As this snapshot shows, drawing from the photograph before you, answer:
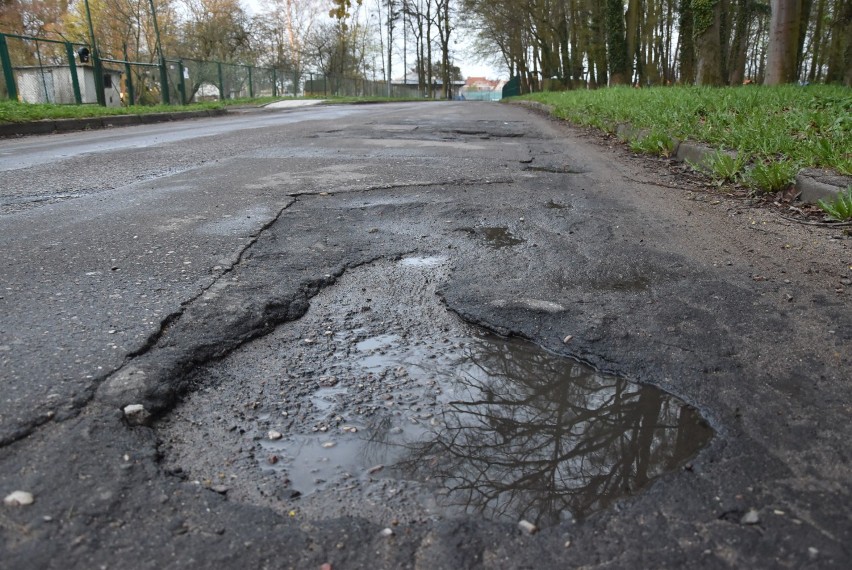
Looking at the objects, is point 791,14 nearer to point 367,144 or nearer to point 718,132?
point 718,132

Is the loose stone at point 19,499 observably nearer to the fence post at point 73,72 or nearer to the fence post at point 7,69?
the fence post at point 7,69

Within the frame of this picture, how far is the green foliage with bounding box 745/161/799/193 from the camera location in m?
4.85

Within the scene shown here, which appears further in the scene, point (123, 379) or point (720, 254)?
point (720, 254)

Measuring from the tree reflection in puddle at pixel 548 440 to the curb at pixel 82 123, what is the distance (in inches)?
499

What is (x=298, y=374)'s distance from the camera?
2.22 metres

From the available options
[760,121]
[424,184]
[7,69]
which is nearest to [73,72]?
[7,69]

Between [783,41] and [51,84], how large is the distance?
1941 centimetres

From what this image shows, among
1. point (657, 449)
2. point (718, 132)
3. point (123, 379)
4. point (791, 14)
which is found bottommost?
point (657, 449)

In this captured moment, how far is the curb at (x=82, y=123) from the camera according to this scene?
1177 centimetres

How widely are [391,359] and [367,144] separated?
6.78 meters

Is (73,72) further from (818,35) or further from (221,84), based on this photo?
(818,35)

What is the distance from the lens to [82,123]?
43.9 feet

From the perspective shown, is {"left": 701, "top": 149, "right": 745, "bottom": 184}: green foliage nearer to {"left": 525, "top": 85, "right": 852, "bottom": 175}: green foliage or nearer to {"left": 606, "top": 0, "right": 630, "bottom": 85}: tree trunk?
{"left": 525, "top": 85, "right": 852, "bottom": 175}: green foliage

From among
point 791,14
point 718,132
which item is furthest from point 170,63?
point 718,132
